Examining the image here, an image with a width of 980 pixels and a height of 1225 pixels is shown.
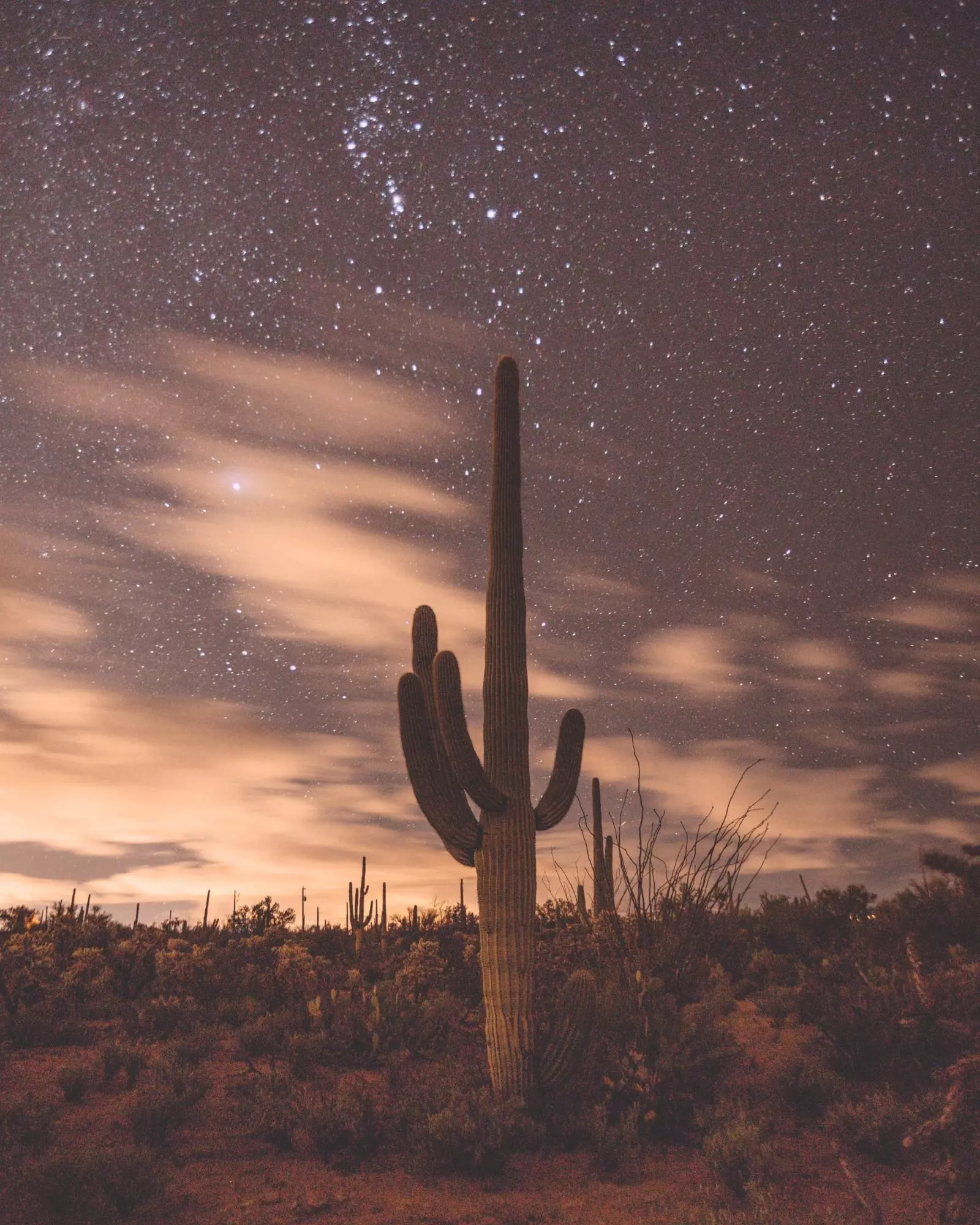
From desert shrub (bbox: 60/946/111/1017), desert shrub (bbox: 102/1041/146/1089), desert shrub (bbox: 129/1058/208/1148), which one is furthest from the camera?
desert shrub (bbox: 60/946/111/1017)

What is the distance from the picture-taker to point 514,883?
7625 millimetres

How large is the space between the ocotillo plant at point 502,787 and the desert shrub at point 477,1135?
0.98 ft

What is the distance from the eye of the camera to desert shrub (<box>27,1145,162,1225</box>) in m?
5.69

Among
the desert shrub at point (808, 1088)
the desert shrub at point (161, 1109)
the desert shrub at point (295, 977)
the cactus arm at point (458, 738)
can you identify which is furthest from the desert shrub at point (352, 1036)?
the desert shrub at point (808, 1088)

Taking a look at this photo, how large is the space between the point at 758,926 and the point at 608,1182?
10.1m

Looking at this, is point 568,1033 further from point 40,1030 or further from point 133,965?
point 133,965

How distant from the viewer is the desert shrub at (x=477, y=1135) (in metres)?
6.63

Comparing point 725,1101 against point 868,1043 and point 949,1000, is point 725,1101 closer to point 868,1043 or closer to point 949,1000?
point 868,1043

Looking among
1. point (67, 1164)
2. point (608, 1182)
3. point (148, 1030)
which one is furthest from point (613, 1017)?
point (148, 1030)

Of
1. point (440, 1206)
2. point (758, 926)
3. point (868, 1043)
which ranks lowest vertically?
point (440, 1206)

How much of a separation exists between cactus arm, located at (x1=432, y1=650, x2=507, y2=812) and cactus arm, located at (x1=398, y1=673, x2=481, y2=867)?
0.25m

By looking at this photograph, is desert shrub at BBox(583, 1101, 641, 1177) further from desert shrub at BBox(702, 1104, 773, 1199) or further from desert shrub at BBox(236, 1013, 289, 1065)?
desert shrub at BBox(236, 1013, 289, 1065)

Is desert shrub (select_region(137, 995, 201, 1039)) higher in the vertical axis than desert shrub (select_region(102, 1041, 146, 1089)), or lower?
higher

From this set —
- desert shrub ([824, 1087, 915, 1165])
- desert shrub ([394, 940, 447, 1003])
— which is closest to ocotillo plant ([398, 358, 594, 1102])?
desert shrub ([824, 1087, 915, 1165])
